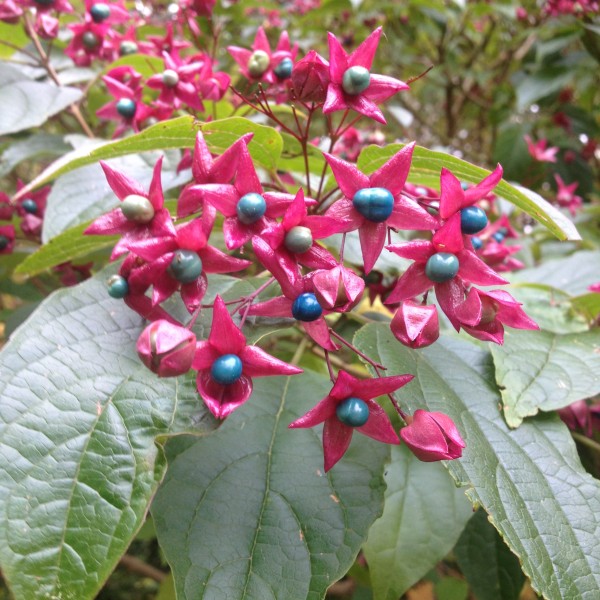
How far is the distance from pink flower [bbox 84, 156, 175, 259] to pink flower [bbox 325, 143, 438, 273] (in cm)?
19

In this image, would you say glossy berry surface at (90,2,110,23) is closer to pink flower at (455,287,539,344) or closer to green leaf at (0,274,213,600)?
green leaf at (0,274,213,600)

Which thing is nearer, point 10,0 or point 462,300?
point 462,300

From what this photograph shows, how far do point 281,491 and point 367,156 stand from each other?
0.47 metres

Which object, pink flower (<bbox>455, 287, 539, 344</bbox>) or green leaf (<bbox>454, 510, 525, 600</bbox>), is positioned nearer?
pink flower (<bbox>455, 287, 539, 344</bbox>)

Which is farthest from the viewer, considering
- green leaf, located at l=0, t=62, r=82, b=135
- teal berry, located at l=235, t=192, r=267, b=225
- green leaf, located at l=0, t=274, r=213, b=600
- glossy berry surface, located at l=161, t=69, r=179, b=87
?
green leaf, located at l=0, t=62, r=82, b=135

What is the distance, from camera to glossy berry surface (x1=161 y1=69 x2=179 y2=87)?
37.2 inches

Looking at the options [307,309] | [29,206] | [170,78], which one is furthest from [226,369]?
[29,206]

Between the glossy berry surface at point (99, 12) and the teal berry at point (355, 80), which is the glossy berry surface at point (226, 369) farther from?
the glossy berry surface at point (99, 12)

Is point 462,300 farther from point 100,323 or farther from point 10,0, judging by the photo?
point 10,0

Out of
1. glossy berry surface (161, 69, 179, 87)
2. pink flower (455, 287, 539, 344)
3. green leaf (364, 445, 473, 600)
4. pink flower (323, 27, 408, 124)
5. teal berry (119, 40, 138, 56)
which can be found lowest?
green leaf (364, 445, 473, 600)

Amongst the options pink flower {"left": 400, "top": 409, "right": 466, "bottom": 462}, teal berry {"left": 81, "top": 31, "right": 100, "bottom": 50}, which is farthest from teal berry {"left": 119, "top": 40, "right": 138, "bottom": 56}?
pink flower {"left": 400, "top": 409, "right": 466, "bottom": 462}

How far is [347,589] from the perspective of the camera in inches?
62.7

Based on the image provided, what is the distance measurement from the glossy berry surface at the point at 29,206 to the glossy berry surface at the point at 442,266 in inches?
34.9

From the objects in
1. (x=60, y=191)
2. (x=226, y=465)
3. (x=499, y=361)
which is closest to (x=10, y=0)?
(x=60, y=191)
